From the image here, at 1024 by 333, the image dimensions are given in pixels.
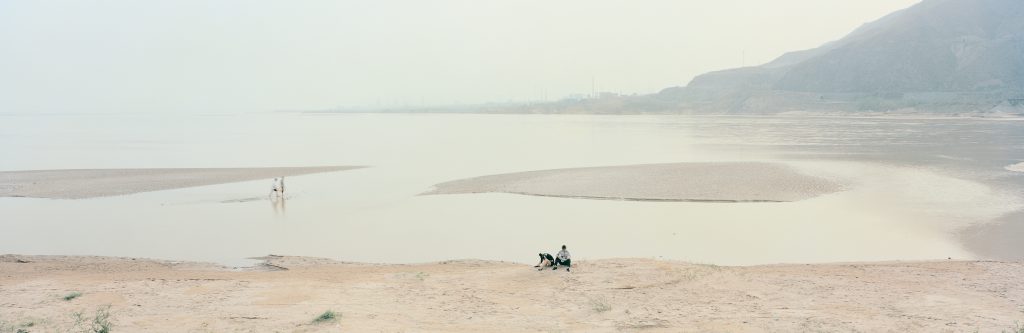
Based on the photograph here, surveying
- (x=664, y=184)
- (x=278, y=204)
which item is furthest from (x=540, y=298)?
(x=664, y=184)

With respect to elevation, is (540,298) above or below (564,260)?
below

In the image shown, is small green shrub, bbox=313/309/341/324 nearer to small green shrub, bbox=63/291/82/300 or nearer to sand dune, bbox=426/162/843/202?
small green shrub, bbox=63/291/82/300

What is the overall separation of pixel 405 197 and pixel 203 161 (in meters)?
29.9

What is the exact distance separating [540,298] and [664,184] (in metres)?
24.7

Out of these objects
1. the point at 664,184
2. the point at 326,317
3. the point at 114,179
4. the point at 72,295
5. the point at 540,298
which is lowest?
the point at 664,184

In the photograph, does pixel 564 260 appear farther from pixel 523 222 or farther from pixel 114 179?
pixel 114 179

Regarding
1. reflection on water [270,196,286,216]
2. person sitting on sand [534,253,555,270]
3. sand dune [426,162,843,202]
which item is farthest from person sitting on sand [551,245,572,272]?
reflection on water [270,196,286,216]

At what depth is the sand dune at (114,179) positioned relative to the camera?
38.9m

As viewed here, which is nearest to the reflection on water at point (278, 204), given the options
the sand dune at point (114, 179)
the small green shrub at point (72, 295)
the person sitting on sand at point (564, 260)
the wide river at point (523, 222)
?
the wide river at point (523, 222)

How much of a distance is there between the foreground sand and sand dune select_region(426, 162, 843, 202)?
15887 mm

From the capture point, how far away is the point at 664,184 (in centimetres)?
3844

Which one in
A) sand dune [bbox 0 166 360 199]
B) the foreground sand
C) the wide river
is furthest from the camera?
sand dune [bbox 0 166 360 199]

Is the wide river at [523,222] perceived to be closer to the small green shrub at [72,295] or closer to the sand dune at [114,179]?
the sand dune at [114,179]

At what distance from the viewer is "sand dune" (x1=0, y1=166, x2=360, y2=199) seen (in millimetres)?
38938
